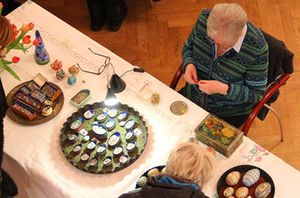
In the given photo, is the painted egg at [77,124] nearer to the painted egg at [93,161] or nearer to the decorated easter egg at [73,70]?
the painted egg at [93,161]

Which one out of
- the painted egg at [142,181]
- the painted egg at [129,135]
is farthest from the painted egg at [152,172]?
the painted egg at [129,135]

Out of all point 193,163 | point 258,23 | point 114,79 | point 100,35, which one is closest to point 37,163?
point 114,79

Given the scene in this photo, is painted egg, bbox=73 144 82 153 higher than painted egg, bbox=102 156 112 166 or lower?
higher

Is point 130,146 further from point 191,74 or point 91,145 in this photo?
point 191,74

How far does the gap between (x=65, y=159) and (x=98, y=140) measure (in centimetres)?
22

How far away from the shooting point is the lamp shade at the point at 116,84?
247cm

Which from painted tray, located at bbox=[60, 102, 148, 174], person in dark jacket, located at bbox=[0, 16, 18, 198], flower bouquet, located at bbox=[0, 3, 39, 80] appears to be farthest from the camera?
flower bouquet, located at bbox=[0, 3, 39, 80]

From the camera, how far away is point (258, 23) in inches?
160

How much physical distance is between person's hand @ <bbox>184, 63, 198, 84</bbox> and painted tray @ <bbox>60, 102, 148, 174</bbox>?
40 centimetres

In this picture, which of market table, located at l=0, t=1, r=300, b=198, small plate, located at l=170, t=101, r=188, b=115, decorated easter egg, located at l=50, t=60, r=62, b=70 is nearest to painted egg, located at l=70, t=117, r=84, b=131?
market table, located at l=0, t=1, r=300, b=198

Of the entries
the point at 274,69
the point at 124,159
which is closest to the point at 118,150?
the point at 124,159

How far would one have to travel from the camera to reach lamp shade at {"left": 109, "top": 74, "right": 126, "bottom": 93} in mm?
2475

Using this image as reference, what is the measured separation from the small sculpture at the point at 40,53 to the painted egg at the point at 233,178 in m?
1.43

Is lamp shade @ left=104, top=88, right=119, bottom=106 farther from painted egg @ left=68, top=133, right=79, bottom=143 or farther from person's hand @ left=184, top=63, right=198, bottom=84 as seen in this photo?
person's hand @ left=184, top=63, right=198, bottom=84
